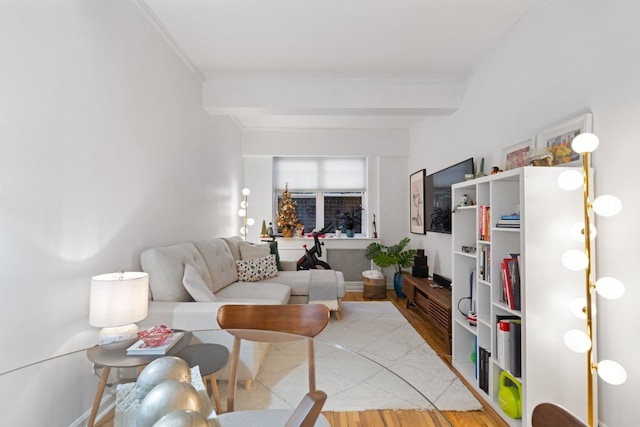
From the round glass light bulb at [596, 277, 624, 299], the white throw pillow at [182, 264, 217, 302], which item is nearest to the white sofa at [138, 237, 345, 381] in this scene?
the white throw pillow at [182, 264, 217, 302]

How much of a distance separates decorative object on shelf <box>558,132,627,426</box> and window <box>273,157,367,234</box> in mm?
4231

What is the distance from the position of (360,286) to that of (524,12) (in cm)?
424

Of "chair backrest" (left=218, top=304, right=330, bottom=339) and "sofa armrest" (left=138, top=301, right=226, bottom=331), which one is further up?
"chair backrest" (left=218, top=304, right=330, bottom=339)

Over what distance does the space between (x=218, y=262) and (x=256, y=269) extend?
634 mm

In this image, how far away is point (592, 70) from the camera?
178 centimetres

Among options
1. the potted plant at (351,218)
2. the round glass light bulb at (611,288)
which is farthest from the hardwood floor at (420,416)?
the potted plant at (351,218)

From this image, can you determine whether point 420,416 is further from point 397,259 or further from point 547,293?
point 397,259

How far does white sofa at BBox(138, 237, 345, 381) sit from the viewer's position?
6.50 ft

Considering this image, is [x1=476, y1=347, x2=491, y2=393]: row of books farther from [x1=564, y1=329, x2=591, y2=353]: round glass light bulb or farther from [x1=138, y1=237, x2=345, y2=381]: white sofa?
[x1=138, y1=237, x2=345, y2=381]: white sofa

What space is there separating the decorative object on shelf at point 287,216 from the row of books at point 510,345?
155 inches

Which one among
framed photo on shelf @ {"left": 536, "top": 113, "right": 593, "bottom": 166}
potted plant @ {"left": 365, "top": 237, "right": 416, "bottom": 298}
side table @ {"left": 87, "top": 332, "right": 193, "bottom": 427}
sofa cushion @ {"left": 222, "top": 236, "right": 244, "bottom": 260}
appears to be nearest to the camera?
side table @ {"left": 87, "top": 332, "right": 193, "bottom": 427}

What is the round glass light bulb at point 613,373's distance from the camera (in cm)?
138

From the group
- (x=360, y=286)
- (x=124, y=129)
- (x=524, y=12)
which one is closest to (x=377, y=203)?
(x=360, y=286)

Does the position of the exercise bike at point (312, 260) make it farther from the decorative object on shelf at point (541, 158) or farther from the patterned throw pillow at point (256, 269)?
the decorative object on shelf at point (541, 158)
